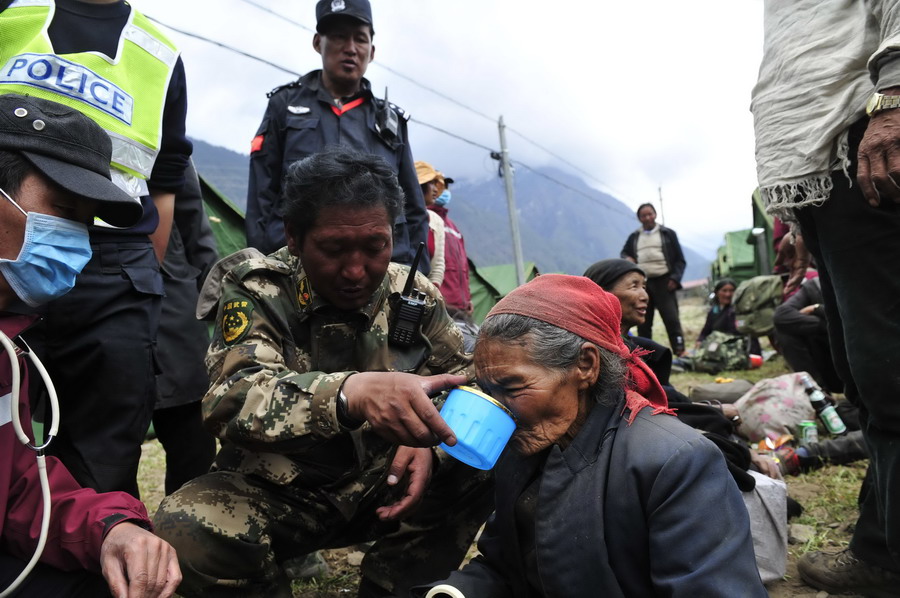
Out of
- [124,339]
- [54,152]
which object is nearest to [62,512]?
[124,339]

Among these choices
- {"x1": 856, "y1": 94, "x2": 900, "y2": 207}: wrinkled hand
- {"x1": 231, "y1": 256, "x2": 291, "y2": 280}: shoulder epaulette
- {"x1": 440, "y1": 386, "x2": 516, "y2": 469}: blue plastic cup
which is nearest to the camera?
{"x1": 440, "y1": 386, "x2": 516, "y2": 469}: blue plastic cup

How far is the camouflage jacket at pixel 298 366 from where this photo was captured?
1909 millimetres

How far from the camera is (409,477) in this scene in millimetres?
2318

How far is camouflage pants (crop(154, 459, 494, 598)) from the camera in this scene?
200 centimetres

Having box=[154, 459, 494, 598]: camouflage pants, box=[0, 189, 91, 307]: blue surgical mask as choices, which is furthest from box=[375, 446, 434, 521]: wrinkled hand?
box=[0, 189, 91, 307]: blue surgical mask

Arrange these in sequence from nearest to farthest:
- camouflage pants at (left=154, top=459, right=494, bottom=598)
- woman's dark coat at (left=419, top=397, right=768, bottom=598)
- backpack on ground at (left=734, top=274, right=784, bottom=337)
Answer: woman's dark coat at (left=419, top=397, right=768, bottom=598), camouflage pants at (left=154, top=459, right=494, bottom=598), backpack on ground at (left=734, top=274, right=784, bottom=337)

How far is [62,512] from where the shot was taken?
1.75 metres

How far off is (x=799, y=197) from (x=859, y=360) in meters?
0.59

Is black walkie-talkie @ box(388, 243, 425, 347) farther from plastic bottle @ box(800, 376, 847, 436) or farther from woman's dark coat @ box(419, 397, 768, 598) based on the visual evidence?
plastic bottle @ box(800, 376, 847, 436)

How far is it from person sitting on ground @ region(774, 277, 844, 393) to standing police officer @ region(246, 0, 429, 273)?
438 cm

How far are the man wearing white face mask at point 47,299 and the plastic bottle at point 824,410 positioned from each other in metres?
4.38

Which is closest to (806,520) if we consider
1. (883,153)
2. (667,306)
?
(883,153)

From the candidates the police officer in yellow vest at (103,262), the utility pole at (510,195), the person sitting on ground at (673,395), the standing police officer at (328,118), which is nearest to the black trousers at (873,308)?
the person sitting on ground at (673,395)

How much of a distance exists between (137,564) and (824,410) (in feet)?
14.8
